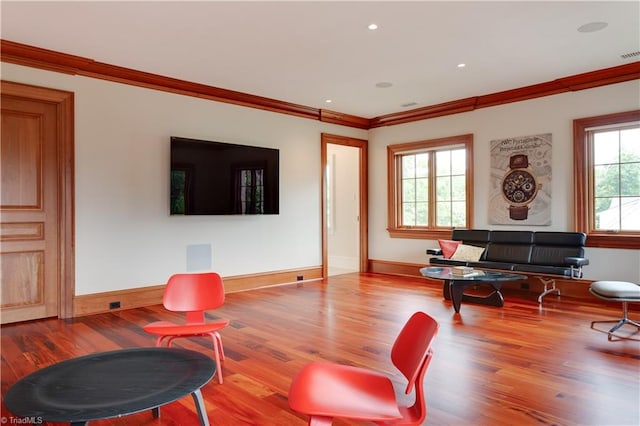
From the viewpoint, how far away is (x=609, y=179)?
5.42m

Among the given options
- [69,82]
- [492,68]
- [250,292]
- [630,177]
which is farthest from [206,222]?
[630,177]

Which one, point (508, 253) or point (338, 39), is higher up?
point (338, 39)

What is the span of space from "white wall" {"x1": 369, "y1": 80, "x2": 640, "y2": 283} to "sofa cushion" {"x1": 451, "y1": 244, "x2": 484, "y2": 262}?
0.62m

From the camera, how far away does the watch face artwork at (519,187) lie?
600 cm

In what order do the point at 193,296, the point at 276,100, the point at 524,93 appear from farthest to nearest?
the point at 276,100 → the point at 524,93 → the point at 193,296

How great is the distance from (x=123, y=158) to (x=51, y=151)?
0.74 m

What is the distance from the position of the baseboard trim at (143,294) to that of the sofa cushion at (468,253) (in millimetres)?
2628

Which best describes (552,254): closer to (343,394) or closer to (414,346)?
(414,346)

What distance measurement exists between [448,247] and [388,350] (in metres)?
3.16

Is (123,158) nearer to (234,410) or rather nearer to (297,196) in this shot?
(297,196)

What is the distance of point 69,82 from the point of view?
4.67 metres

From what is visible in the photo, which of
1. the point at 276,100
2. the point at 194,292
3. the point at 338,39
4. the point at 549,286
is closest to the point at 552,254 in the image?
the point at 549,286

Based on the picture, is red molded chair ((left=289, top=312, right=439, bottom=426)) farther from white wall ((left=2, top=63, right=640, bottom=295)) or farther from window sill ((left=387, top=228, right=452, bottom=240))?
window sill ((left=387, top=228, right=452, bottom=240))

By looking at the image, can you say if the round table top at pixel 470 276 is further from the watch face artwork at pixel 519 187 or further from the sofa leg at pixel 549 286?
the watch face artwork at pixel 519 187
